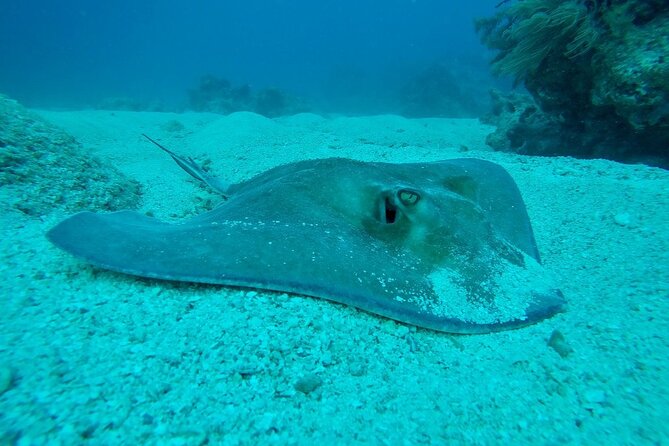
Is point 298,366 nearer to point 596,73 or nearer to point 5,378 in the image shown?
point 5,378

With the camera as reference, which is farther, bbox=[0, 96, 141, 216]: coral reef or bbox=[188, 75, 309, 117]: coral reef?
bbox=[188, 75, 309, 117]: coral reef

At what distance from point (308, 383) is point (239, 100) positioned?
93.6ft

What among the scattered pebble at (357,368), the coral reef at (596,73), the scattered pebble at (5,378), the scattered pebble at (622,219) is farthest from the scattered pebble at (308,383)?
the coral reef at (596,73)

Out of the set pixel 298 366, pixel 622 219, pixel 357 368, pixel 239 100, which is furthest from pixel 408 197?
pixel 239 100

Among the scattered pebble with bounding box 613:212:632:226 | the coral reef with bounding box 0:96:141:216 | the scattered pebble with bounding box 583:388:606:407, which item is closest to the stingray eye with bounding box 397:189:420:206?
the scattered pebble with bounding box 583:388:606:407

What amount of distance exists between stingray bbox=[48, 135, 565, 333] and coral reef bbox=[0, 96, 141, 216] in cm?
161

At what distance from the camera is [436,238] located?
262 cm

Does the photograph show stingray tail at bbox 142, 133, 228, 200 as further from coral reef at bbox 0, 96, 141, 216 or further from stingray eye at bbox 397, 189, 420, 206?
Result: stingray eye at bbox 397, 189, 420, 206

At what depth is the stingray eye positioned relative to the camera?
275 centimetres

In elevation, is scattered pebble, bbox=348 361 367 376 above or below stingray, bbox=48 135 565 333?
below

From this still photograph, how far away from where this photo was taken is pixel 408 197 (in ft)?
9.06

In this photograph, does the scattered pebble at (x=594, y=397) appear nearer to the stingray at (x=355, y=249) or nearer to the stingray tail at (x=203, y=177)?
the stingray at (x=355, y=249)

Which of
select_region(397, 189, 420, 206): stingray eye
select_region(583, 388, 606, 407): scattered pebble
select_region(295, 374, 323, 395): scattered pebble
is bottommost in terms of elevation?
select_region(583, 388, 606, 407): scattered pebble

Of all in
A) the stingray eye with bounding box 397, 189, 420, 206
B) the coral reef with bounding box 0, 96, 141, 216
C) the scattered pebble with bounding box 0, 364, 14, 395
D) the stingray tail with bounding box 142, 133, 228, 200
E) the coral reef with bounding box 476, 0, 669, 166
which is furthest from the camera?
the coral reef with bounding box 476, 0, 669, 166
